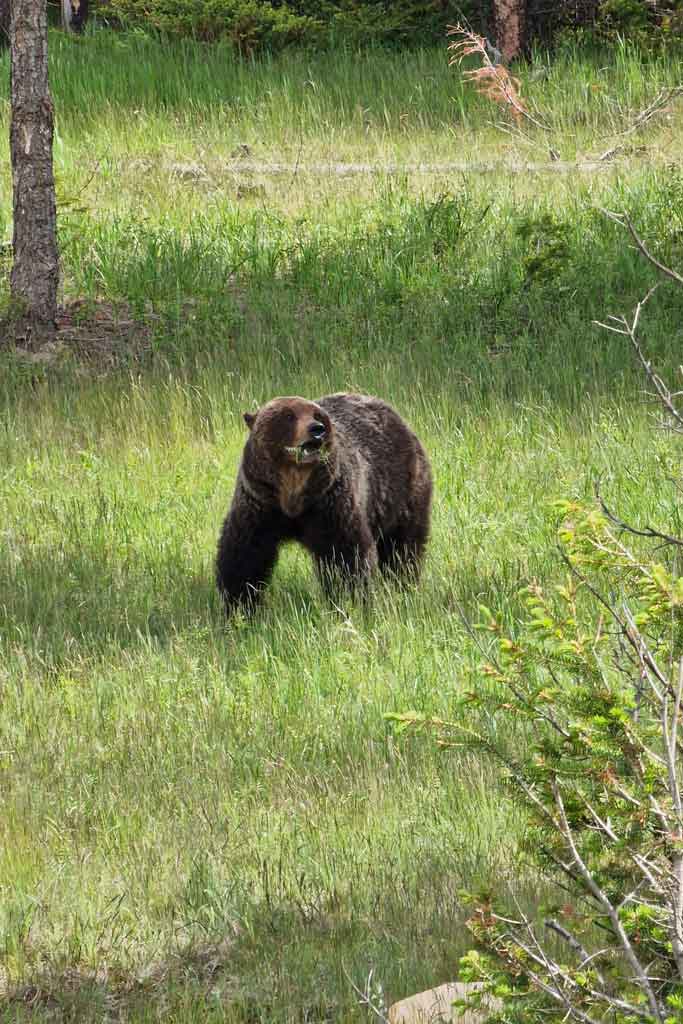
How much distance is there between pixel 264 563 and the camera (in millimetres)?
6906

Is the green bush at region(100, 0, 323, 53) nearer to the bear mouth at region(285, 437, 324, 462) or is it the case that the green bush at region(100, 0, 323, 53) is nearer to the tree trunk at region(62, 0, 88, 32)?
the tree trunk at region(62, 0, 88, 32)

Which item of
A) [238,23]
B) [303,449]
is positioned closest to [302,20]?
[238,23]

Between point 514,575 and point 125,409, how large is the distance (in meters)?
4.04

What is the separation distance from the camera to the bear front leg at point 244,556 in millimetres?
6809

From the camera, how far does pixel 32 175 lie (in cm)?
1143

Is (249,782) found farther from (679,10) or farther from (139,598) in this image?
(679,10)

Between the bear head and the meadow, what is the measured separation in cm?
60

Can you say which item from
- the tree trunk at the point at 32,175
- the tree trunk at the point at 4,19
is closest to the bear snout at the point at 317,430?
the tree trunk at the point at 32,175

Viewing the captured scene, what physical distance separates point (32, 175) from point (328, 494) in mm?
5927

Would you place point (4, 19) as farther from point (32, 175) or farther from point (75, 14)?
point (32, 175)

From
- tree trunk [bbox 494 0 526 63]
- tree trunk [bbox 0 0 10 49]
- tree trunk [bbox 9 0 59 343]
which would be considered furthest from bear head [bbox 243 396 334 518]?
tree trunk [bbox 0 0 10 49]

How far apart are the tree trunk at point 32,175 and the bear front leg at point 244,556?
5421 mm

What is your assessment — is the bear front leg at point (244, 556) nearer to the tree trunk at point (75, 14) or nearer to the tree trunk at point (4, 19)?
the tree trunk at point (4, 19)

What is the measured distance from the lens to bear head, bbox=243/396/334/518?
6465 millimetres
